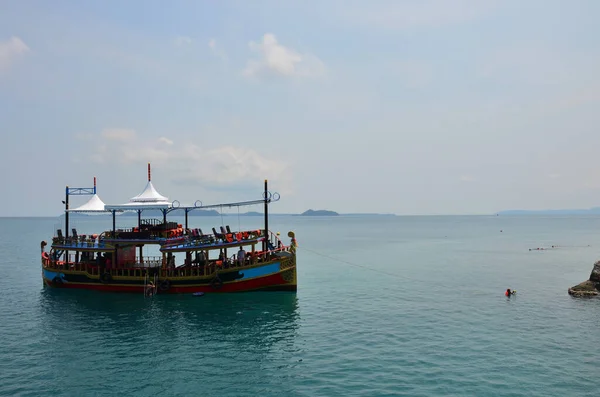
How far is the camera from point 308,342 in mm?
25984

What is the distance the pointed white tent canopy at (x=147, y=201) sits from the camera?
131 feet

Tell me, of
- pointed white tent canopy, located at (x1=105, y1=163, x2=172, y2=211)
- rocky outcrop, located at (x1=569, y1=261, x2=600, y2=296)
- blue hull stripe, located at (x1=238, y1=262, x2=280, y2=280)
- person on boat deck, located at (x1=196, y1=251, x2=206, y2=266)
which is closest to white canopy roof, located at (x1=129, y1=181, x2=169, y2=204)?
pointed white tent canopy, located at (x1=105, y1=163, x2=172, y2=211)

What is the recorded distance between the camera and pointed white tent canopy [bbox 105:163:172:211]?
39781 mm

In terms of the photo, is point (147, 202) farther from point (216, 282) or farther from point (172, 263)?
point (216, 282)

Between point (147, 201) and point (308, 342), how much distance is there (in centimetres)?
2328

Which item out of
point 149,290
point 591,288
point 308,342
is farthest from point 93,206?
point 591,288

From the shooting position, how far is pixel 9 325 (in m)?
30.2

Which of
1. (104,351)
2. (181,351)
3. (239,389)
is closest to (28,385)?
(104,351)

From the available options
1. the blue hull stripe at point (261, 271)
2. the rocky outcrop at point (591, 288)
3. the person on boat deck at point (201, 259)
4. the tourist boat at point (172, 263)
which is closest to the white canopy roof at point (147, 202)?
the tourist boat at point (172, 263)

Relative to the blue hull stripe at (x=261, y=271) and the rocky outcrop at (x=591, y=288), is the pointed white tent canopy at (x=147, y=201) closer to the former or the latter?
the blue hull stripe at (x=261, y=271)

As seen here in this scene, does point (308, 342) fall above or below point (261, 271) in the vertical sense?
below

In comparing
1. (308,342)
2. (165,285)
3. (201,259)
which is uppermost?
(201,259)

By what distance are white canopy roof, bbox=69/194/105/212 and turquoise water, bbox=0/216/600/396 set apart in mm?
8768

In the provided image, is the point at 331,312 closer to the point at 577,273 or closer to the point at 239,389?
the point at 239,389
